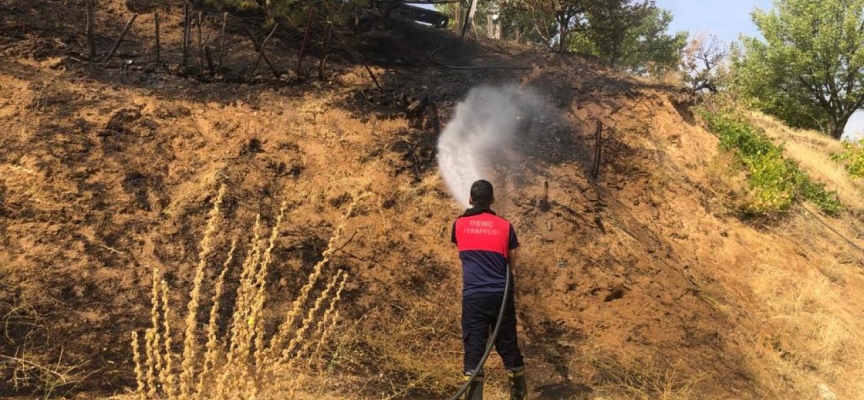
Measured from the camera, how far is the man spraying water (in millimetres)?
3781

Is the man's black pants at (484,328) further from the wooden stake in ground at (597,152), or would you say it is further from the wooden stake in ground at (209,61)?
the wooden stake in ground at (209,61)

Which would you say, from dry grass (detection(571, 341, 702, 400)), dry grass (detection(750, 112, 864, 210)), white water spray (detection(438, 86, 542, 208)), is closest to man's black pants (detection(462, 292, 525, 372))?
dry grass (detection(571, 341, 702, 400))

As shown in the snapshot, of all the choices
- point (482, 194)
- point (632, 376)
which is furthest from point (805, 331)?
point (482, 194)

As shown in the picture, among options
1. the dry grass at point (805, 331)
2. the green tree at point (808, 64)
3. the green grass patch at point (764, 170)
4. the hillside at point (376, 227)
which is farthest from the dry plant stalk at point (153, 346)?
the green tree at point (808, 64)

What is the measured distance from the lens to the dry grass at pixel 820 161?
11.5 meters

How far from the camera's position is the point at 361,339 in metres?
4.70

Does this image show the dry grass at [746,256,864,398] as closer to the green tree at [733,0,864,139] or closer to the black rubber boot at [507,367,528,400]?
the black rubber boot at [507,367,528,400]

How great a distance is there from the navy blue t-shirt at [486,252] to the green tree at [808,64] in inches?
678

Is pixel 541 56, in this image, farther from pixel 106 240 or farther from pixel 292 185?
pixel 106 240

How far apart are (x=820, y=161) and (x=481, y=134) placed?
10050 millimetres

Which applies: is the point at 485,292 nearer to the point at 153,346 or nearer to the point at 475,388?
the point at 475,388

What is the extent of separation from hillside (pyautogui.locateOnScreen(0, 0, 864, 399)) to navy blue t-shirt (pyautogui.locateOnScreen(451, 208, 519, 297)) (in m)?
0.99

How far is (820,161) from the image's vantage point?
13344 mm

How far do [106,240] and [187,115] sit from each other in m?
1.91
